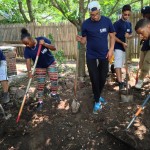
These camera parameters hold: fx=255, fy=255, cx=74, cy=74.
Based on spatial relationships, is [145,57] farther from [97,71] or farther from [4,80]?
[4,80]

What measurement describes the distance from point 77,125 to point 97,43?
1.53m

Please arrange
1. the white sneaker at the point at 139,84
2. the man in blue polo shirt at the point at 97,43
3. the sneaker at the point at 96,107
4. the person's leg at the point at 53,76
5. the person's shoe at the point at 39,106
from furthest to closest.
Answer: the white sneaker at the point at 139,84 → the person's shoe at the point at 39,106 → the person's leg at the point at 53,76 → the sneaker at the point at 96,107 → the man in blue polo shirt at the point at 97,43

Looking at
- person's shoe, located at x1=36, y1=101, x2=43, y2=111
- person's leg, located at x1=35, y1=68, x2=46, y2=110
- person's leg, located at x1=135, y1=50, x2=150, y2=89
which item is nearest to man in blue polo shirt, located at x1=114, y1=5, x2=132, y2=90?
Result: person's leg, located at x1=135, y1=50, x2=150, y2=89

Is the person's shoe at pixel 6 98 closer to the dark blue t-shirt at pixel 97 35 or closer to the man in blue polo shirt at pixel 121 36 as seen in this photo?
the dark blue t-shirt at pixel 97 35

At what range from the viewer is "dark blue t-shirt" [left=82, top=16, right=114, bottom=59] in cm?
446

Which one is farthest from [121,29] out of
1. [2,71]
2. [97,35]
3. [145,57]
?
[2,71]

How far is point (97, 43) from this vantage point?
454cm

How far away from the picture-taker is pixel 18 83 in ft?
21.8

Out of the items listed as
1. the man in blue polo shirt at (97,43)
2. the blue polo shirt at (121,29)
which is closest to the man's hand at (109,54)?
the man in blue polo shirt at (97,43)

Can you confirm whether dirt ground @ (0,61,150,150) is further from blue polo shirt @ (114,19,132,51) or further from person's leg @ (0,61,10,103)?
blue polo shirt @ (114,19,132,51)

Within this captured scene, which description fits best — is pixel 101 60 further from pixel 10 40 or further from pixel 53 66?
pixel 10 40

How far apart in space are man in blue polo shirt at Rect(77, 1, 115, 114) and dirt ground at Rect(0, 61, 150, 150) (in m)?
0.39

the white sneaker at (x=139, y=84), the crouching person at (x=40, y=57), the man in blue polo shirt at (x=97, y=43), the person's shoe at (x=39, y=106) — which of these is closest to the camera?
the man in blue polo shirt at (x=97, y=43)

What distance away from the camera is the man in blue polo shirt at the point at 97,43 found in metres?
4.44
